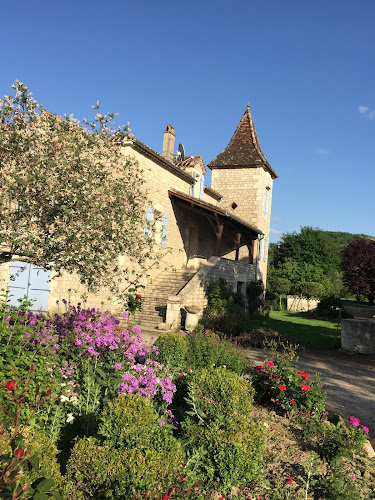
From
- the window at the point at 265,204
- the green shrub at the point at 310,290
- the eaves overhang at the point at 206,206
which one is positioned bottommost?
the green shrub at the point at 310,290

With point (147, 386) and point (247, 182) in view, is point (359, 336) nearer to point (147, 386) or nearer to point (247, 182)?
point (147, 386)

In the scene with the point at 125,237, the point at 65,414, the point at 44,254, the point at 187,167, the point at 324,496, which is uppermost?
the point at 187,167

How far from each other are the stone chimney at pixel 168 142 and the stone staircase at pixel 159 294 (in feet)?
19.3

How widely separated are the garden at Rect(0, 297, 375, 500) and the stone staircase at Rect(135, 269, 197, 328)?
6.85m

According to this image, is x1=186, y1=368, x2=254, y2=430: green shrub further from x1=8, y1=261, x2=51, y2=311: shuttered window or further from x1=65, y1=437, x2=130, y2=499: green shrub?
x1=8, y1=261, x2=51, y2=311: shuttered window

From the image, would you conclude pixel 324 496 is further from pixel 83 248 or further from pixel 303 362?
pixel 303 362

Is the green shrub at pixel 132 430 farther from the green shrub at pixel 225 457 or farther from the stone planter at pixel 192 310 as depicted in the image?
the stone planter at pixel 192 310

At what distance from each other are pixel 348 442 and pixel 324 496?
Answer: 3.04ft

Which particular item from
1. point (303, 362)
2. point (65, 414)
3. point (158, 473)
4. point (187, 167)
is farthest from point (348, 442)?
point (187, 167)

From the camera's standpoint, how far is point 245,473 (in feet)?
10.8

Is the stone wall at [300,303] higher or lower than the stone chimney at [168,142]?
lower

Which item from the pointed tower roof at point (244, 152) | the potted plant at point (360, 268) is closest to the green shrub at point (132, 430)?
the potted plant at point (360, 268)

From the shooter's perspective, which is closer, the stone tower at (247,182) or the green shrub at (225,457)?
the green shrub at (225,457)

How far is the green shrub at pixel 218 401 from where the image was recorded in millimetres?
3688
